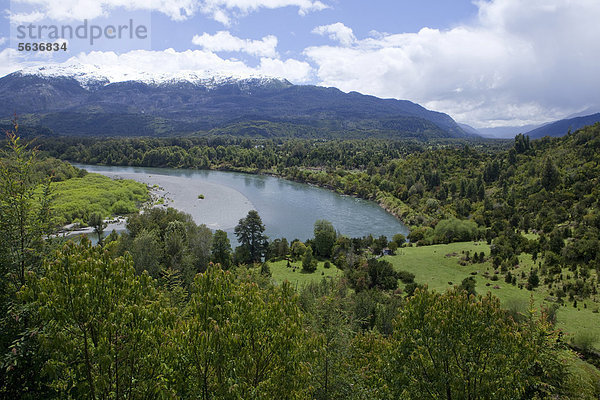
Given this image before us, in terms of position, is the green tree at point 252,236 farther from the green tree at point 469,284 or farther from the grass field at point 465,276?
the green tree at point 469,284

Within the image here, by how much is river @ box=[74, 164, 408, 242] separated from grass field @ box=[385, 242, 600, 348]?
1796 cm

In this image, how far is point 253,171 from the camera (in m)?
137

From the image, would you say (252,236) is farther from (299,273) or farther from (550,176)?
(550,176)

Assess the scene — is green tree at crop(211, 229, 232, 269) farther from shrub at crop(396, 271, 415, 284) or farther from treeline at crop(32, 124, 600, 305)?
treeline at crop(32, 124, 600, 305)

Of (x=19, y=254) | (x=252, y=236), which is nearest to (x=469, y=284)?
(x=252, y=236)

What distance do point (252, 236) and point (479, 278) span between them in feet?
88.1

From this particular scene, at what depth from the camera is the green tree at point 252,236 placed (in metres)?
45.0

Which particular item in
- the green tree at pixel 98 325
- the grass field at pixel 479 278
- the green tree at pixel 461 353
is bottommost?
the grass field at pixel 479 278

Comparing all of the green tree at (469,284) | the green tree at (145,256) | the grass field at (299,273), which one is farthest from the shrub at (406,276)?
the green tree at (145,256)

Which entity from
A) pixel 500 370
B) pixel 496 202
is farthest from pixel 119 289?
pixel 496 202

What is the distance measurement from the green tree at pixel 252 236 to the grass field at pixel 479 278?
1662cm

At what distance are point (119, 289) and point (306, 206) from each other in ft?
247

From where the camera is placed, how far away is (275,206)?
79.9m

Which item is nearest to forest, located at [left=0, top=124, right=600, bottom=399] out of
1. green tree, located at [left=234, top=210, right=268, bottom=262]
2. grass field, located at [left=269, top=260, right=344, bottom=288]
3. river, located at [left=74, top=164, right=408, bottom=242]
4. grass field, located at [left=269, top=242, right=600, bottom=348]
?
grass field, located at [left=269, top=242, right=600, bottom=348]
